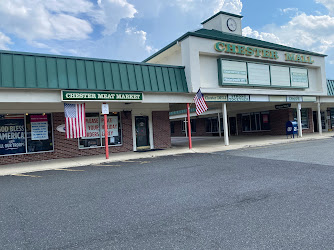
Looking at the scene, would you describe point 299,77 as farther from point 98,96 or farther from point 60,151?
point 60,151

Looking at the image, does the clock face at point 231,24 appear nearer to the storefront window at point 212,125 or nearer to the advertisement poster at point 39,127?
the storefront window at point 212,125

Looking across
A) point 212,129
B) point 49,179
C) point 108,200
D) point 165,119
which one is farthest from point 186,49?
point 212,129

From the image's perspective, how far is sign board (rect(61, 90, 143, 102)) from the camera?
1155 cm

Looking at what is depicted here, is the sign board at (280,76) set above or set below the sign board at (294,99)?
above

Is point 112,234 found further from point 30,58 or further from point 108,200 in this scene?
point 30,58

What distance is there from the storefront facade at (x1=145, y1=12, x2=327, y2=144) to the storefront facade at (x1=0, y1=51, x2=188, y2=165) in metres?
1.83

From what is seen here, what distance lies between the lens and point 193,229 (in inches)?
158

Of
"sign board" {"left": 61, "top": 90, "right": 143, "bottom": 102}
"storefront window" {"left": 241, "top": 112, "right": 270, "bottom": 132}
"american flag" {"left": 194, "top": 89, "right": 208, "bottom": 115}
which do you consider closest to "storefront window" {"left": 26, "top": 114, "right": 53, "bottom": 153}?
"sign board" {"left": 61, "top": 90, "right": 143, "bottom": 102}

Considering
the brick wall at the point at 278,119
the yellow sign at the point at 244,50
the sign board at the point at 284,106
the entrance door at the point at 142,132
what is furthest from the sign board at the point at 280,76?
the entrance door at the point at 142,132

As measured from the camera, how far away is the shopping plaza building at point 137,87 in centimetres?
A: 1139

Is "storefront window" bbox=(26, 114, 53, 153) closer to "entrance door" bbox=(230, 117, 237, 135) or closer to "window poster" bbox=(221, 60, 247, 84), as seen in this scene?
"window poster" bbox=(221, 60, 247, 84)

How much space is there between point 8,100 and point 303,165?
1169cm

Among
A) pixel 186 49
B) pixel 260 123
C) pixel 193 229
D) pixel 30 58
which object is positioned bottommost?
pixel 193 229

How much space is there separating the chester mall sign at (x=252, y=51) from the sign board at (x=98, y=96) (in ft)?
21.5
